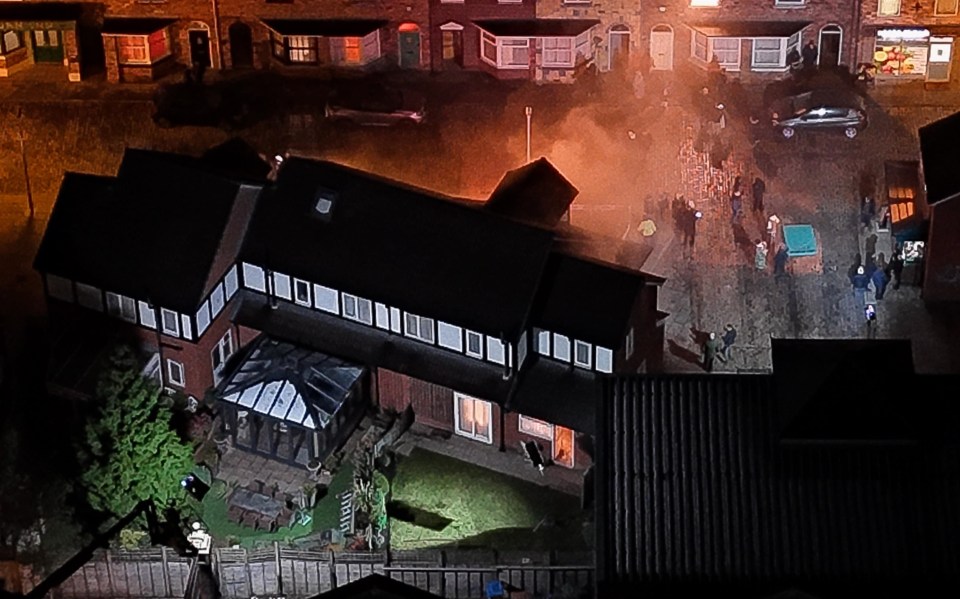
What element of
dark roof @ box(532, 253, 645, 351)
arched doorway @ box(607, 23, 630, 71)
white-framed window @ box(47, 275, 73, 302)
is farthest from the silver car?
white-framed window @ box(47, 275, 73, 302)

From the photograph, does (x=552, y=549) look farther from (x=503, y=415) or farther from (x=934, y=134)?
(x=934, y=134)

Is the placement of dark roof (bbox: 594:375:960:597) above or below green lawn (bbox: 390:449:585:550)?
above

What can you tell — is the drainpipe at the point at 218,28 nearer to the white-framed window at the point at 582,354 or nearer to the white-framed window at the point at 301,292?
the white-framed window at the point at 301,292

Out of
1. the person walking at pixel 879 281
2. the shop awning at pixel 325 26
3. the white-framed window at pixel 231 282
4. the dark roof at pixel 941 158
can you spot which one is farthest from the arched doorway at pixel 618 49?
the white-framed window at pixel 231 282

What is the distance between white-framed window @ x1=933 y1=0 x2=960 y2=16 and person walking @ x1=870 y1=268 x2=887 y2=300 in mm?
18943

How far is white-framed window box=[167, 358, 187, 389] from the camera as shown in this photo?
66.2 meters

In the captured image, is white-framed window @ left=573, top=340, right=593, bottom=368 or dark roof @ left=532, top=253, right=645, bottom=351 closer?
dark roof @ left=532, top=253, right=645, bottom=351

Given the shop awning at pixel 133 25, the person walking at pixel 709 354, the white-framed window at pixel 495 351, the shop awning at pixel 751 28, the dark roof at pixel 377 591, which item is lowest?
the person walking at pixel 709 354

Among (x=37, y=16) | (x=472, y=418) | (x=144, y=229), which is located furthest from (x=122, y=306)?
(x=37, y=16)

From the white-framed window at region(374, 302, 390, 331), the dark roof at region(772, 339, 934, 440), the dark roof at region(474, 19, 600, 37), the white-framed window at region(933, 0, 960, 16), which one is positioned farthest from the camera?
the dark roof at region(474, 19, 600, 37)

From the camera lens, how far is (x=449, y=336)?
6425 centimetres

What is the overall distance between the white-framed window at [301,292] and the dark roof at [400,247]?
457 mm

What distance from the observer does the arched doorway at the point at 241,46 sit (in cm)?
8738

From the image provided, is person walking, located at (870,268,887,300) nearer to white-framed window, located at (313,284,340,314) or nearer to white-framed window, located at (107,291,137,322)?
white-framed window, located at (313,284,340,314)
